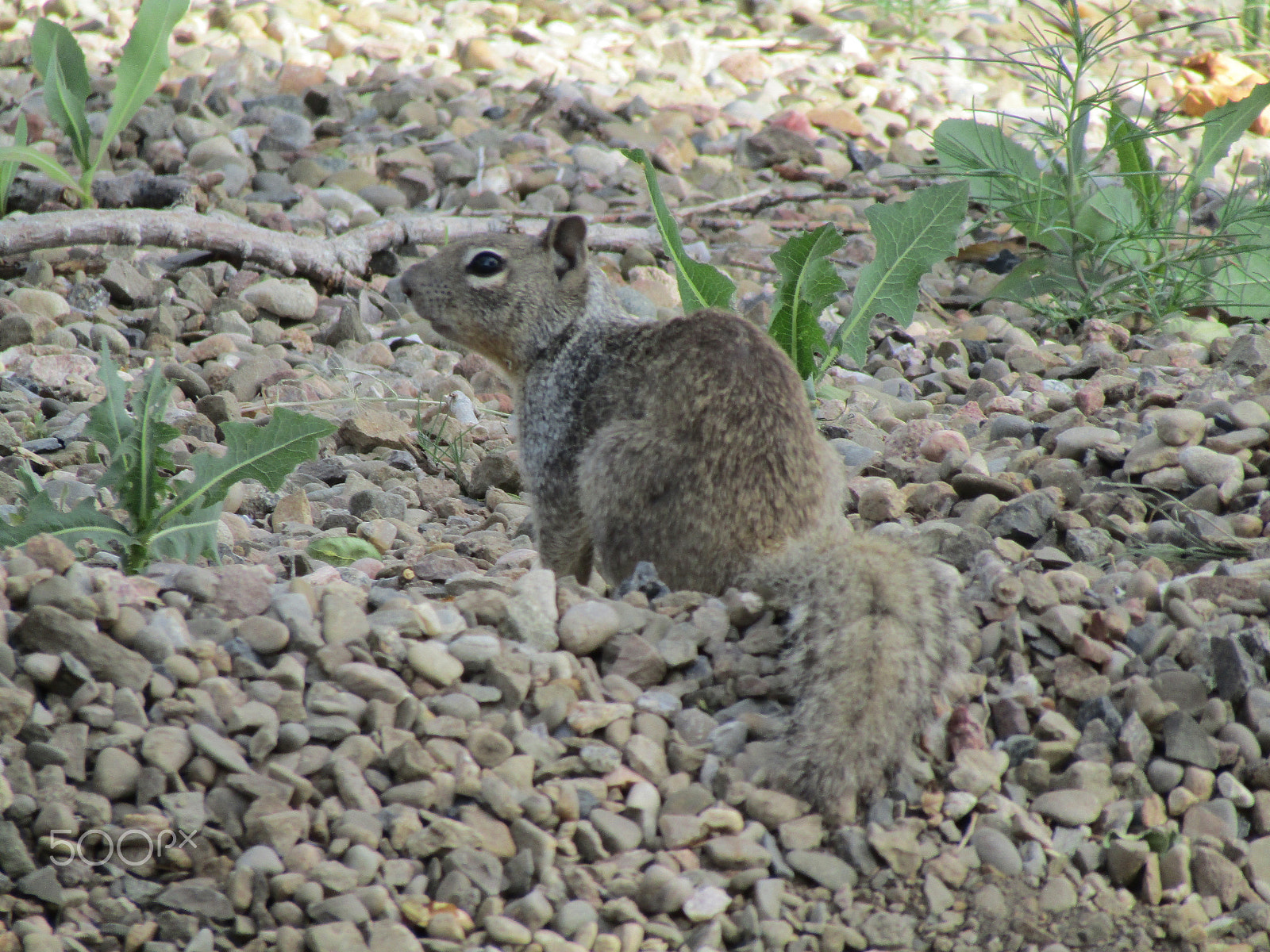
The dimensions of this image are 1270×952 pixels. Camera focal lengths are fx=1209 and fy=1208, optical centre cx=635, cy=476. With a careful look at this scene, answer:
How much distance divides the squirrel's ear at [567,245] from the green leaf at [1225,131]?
2.81 meters

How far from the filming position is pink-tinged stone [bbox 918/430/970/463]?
432cm

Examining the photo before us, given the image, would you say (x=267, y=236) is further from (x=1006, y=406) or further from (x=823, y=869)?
(x=823, y=869)

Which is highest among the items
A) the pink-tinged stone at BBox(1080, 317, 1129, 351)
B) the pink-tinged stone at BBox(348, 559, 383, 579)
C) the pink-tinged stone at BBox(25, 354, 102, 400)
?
the pink-tinged stone at BBox(1080, 317, 1129, 351)

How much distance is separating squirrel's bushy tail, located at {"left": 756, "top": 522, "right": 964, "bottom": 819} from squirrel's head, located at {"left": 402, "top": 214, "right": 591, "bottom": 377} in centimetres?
160

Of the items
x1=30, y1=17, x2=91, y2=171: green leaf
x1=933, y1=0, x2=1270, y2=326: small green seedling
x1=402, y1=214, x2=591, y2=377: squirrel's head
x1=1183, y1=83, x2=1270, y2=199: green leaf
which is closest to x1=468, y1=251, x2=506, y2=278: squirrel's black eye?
x1=402, y1=214, x2=591, y2=377: squirrel's head

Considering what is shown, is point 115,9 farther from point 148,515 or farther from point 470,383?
point 148,515

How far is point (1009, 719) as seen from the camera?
8.82 ft

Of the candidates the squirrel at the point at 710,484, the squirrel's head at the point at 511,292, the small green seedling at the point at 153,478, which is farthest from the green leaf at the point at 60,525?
the squirrel's head at the point at 511,292

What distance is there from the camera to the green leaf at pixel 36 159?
5355mm

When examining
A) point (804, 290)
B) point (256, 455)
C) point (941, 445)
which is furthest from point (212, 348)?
point (941, 445)

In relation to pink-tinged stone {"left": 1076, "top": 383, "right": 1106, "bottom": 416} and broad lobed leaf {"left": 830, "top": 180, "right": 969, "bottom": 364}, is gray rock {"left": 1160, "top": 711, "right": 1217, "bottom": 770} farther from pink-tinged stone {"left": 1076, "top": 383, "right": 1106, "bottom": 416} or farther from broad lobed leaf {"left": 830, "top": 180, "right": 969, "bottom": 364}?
broad lobed leaf {"left": 830, "top": 180, "right": 969, "bottom": 364}

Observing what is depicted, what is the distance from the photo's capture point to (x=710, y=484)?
3.26 metres

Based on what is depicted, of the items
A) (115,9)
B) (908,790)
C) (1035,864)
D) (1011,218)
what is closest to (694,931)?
(908,790)

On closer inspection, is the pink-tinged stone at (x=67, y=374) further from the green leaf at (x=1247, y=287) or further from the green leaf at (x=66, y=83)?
the green leaf at (x=1247, y=287)
